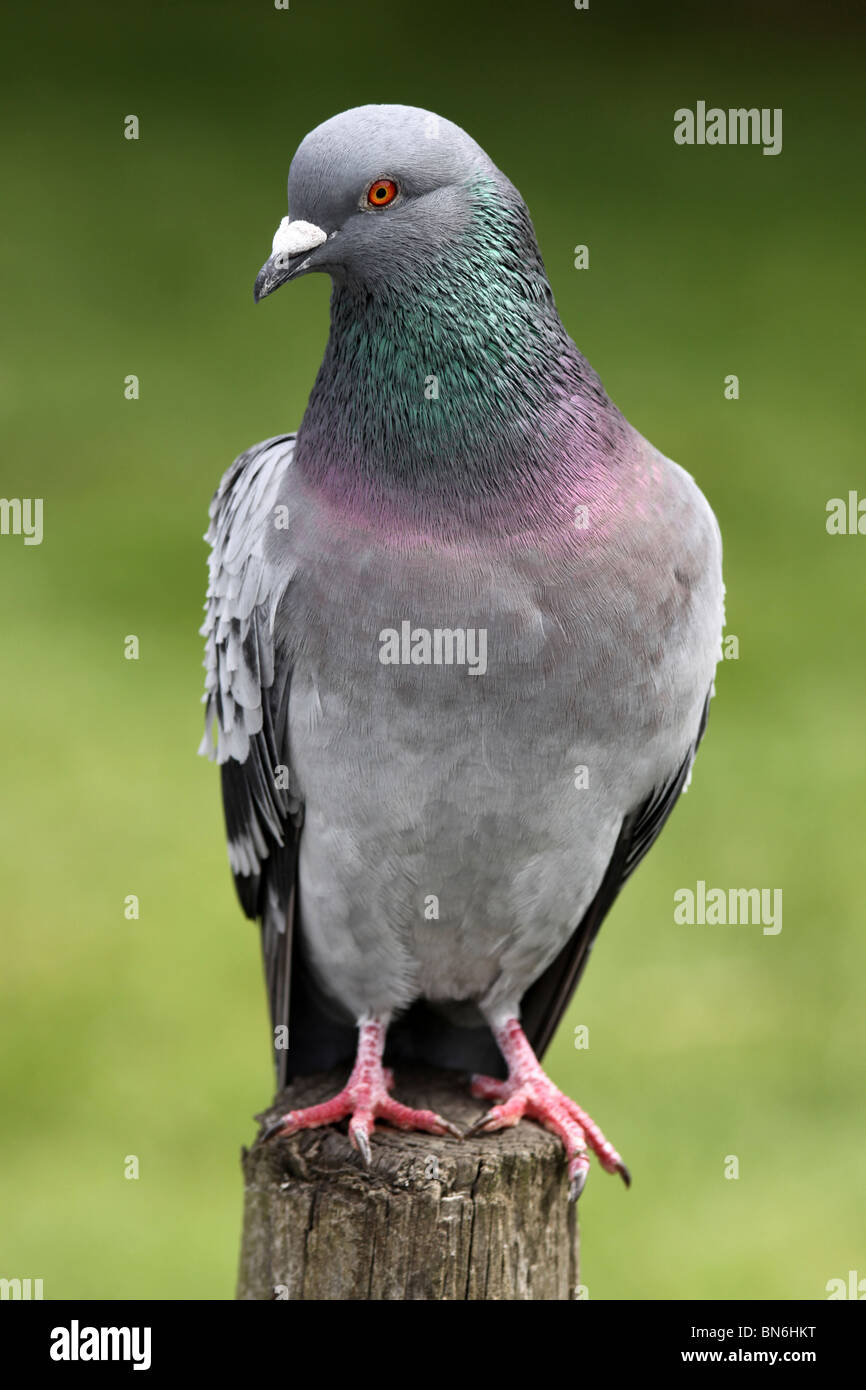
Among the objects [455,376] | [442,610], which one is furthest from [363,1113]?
[455,376]

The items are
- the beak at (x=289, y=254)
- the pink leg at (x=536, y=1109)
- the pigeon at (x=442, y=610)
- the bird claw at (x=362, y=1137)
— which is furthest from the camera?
the pink leg at (x=536, y=1109)

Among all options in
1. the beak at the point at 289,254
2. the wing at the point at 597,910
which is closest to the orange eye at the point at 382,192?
the beak at the point at 289,254

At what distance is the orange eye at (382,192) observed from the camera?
4.09 m

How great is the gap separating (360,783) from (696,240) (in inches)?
487

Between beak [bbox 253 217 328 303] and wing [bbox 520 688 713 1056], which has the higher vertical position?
beak [bbox 253 217 328 303]

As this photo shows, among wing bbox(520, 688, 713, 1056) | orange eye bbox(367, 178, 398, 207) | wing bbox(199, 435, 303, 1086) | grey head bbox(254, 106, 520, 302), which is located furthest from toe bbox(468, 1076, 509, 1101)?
orange eye bbox(367, 178, 398, 207)

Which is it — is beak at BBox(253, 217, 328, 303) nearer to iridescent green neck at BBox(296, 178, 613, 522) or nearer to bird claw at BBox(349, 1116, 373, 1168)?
iridescent green neck at BBox(296, 178, 613, 522)

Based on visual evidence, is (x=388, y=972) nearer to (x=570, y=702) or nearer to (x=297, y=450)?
(x=570, y=702)

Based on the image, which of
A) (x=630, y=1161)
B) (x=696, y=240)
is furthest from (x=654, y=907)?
(x=696, y=240)

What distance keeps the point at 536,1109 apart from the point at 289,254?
7.70 feet

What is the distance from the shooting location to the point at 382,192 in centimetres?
409

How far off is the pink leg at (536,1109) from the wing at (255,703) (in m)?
0.65

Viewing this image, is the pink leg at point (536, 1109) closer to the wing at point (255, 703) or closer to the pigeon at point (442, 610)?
the pigeon at point (442, 610)

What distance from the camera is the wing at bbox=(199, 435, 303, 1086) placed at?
15.1 ft
